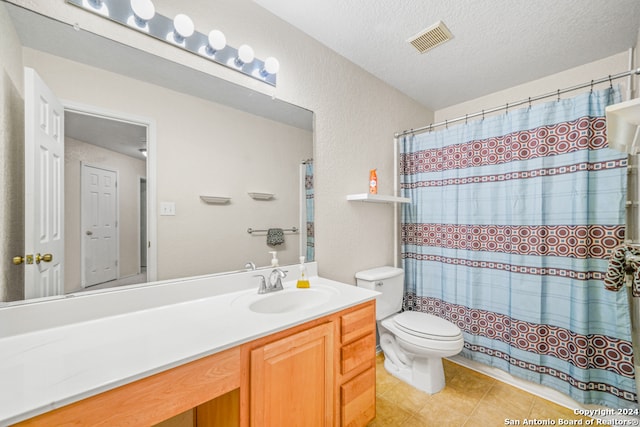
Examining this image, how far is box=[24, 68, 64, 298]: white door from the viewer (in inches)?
36.4

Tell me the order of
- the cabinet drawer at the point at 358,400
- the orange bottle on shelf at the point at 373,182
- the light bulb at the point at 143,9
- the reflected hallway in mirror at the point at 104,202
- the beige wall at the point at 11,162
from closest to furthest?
1. the beige wall at the point at 11,162
2. the reflected hallway in mirror at the point at 104,202
3. the light bulb at the point at 143,9
4. the cabinet drawer at the point at 358,400
5. the orange bottle on shelf at the point at 373,182

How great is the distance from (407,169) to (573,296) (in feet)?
4.58

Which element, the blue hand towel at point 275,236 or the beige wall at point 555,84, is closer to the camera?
the blue hand towel at point 275,236

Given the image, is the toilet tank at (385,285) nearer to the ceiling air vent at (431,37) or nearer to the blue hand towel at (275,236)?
the blue hand towel at (275,236)

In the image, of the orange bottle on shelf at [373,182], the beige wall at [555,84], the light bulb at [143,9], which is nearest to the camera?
the light bulb at [143,9]

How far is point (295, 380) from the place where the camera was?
101 cm

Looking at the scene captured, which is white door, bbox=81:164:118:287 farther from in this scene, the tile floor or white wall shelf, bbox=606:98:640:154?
white wall shelf, bbox=606:98:640:154

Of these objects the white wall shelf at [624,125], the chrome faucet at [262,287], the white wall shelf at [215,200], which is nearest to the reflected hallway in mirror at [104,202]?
the white wall shelf at [215,200]

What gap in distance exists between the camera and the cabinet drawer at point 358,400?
1197 millimetres

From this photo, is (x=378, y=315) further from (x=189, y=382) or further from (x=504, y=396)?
(x=189, y=382)

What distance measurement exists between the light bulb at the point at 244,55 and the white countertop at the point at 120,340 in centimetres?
115

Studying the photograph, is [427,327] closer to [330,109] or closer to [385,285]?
[385,285]

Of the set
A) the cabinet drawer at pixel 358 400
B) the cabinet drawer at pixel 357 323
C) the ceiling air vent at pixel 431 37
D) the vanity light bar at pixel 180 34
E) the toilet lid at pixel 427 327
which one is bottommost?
the cabinet drawer at pixel 358 400

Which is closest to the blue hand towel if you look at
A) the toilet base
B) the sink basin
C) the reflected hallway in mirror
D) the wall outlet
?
the sink basin
